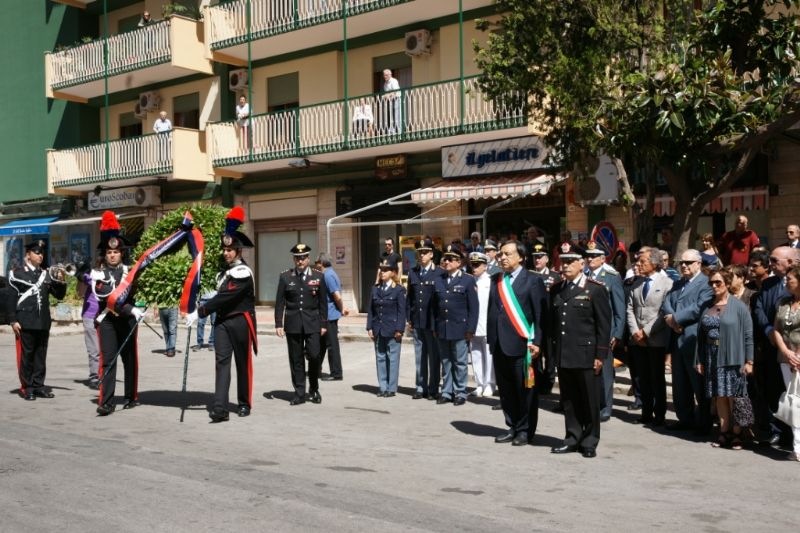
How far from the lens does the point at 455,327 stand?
1127 centimetres

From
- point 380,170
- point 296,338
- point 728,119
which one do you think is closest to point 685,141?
point 728,119

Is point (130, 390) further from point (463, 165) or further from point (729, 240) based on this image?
point (463, 165)

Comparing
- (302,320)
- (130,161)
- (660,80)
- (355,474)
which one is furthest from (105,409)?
(130,161)

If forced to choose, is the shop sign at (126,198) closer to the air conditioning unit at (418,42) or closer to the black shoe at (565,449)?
the air conditioning unit at (418,42)

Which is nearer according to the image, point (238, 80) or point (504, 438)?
point (504, 438)

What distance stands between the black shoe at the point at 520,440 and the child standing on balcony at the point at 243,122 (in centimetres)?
1805

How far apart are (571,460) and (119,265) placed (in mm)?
5694

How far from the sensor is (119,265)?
10.9 metres

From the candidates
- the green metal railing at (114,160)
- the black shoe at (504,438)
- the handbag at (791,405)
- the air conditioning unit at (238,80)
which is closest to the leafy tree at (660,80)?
the handbag at (791,405)

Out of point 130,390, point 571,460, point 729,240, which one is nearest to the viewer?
point 571,460

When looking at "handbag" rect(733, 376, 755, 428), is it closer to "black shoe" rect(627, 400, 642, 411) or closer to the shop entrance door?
"black shoe" rect(627, 400, 642, 411)

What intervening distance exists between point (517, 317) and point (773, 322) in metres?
2.29

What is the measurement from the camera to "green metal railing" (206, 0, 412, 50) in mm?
22781

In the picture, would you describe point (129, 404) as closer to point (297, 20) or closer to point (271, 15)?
point (297, 20)
